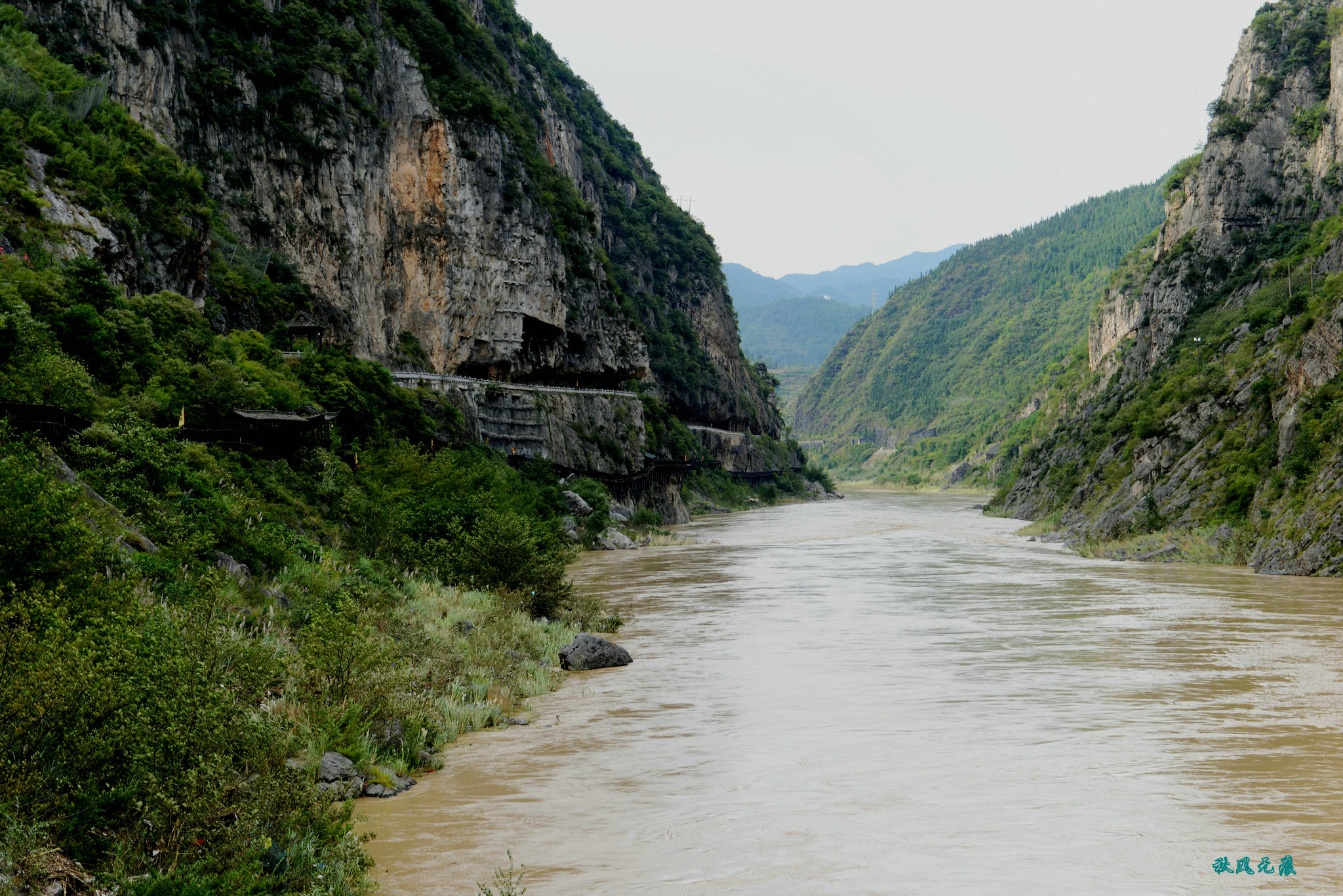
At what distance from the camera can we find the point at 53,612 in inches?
346

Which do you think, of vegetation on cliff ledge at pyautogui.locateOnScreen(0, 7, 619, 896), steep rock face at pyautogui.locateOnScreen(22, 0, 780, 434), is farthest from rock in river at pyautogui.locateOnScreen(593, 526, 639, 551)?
steep rock face at pyautogui.locateOnScreen(22, 0, 780, 434)

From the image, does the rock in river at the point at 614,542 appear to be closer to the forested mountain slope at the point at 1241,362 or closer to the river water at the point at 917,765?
the forested mountain slope at the point at 1241,362

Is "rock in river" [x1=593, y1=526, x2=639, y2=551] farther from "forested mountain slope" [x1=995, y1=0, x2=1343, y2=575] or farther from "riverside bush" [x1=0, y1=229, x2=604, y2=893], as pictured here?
"forested mountain slope" [x1=995, y1=0, x2=1343, y2=575]

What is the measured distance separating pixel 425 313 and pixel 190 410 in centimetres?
3771

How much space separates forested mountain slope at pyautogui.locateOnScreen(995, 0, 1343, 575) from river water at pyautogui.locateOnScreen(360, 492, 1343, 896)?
1115 centimetres

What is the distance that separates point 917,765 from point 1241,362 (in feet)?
143

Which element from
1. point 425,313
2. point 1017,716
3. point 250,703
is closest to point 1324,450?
point 1017,716

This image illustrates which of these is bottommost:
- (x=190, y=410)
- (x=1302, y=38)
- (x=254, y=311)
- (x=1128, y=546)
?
(x=1128, y=546)

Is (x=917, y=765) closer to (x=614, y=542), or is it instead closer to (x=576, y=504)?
(x=614, y=542)

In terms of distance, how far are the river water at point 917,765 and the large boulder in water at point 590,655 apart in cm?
59

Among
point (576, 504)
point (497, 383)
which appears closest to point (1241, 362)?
point (576, 504)

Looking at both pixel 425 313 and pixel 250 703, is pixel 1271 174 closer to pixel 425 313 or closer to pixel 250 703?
pixel 425 313

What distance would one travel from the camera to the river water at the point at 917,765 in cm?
854

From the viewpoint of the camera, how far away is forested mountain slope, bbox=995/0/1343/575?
35094 millimetres
